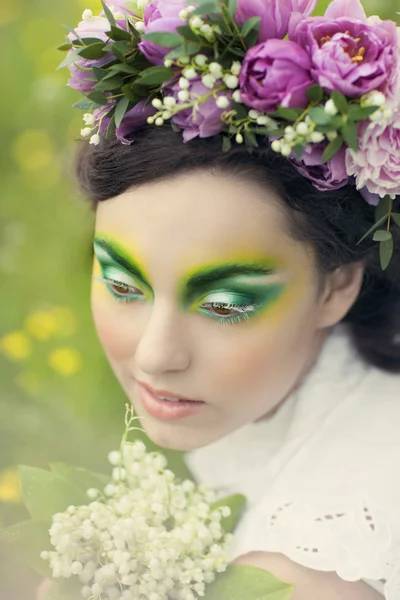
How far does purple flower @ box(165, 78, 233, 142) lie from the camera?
0.91 m

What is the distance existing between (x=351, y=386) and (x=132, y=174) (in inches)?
22.2

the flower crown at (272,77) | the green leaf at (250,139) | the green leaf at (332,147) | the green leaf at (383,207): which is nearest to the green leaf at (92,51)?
the flower crown at (272,77)

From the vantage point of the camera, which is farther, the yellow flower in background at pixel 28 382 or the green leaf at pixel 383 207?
the yellow flower in background at pixel 28 382

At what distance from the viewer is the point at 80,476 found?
125 centimetres

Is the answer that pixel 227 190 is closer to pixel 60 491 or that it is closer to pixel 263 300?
pixel 263 300

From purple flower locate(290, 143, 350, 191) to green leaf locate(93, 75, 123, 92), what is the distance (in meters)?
0.26

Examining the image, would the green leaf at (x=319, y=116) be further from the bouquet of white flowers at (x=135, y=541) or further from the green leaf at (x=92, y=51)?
the bouquet of white flowers at (x=135, y=541)

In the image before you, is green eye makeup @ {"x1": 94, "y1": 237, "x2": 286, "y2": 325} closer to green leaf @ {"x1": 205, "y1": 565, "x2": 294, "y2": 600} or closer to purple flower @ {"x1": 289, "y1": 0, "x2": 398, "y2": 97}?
purple flower @ {"x1": 289, "y1": 0, "x2": 398, "y2": 97}

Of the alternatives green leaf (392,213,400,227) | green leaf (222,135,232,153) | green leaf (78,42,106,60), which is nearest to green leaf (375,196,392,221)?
green leaf (392,213,400,227)

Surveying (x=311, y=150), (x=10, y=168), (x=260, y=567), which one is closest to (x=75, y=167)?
(x=10, y=168)

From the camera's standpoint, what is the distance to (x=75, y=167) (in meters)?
1.27

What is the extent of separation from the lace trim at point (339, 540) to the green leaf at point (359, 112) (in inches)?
22.2

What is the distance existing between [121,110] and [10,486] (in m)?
0.79

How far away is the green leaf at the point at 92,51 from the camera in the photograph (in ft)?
A: 3.12
